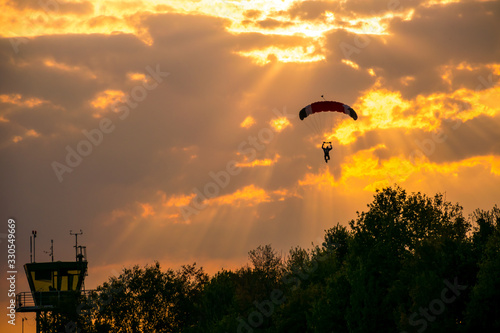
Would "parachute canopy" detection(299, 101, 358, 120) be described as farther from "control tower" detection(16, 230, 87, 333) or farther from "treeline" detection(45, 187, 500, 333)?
"control tower" detection(16, 230, 87, 333)

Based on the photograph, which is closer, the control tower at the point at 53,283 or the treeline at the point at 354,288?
the treeline at the point at 354,288

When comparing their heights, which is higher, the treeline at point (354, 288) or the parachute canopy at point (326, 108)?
the parachute canopy at point (326, 108)

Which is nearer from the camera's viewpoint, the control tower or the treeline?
the treeline

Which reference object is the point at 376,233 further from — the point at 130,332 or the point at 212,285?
the point at 130,332

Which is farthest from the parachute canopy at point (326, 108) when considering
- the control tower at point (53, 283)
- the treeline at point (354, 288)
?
the control tower at point (53, 283)

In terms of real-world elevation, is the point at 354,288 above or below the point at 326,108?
below

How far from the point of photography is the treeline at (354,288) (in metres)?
56.1

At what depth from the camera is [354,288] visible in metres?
66.8

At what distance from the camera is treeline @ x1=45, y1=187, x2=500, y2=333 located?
184ft

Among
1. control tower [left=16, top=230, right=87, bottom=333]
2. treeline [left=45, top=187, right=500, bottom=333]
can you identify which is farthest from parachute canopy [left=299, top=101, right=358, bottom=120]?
control tower [left=16, top=230, right=87, bottom=333]

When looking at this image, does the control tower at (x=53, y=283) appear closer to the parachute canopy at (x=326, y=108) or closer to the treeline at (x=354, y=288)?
the treeline at (x=354, y=288)

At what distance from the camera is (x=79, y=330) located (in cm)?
10431

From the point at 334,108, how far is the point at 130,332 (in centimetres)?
5002

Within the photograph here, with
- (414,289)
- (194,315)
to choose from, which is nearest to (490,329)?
(414,289)
